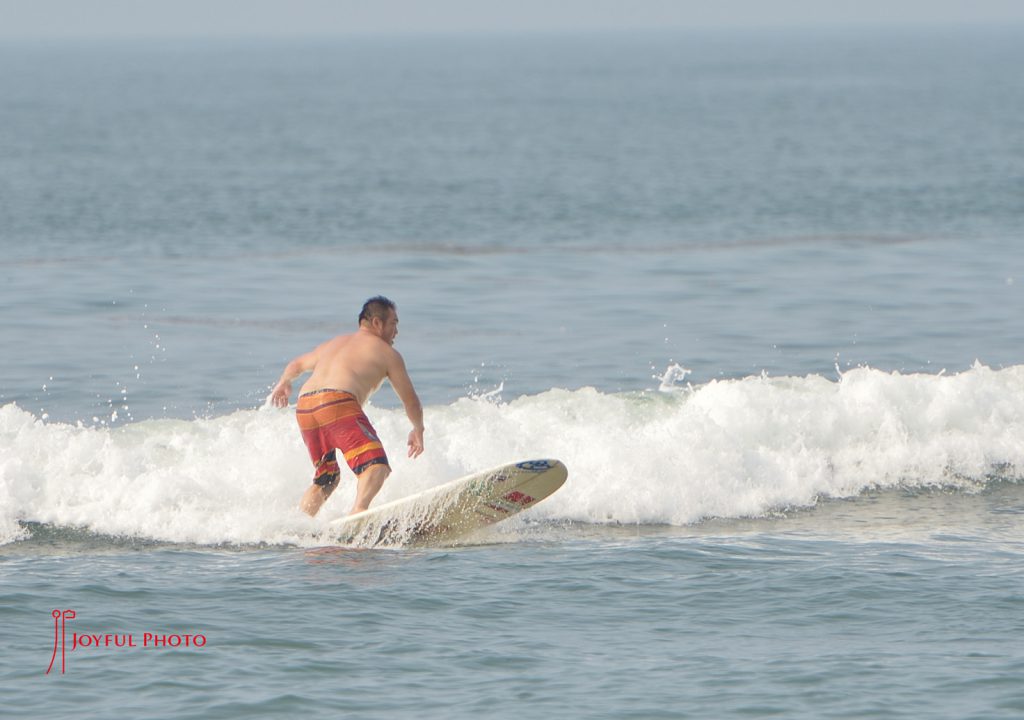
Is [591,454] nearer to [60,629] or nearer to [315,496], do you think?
[315,496]

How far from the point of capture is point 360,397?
36.4 feet

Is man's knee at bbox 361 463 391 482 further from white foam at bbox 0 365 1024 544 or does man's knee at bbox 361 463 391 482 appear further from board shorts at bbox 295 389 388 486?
white foam at bbox 0 365 1024 544

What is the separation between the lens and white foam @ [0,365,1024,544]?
39.4ft

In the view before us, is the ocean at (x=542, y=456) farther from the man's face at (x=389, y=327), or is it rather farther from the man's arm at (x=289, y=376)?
the man's face at (x=389, y=327)

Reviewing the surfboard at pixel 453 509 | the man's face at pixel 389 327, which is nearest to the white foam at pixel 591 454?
the surfboard at pixel 453 509

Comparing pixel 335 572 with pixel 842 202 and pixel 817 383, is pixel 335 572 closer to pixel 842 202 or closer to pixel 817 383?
pixel 817 383

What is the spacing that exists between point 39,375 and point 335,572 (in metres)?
8.40

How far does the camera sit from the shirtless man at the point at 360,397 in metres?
11.0

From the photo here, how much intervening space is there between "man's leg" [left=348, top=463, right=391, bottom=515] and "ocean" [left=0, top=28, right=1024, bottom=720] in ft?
1.29

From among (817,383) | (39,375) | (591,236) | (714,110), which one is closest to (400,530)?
(817,383)

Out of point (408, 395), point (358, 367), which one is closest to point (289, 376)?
point (358, 367)

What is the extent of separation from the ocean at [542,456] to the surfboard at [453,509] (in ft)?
0.58

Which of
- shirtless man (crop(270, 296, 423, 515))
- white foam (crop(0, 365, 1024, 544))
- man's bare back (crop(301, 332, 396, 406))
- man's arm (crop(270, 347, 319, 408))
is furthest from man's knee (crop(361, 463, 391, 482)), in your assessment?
man's arm (crop(270, 347, 319, 408))

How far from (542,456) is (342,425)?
293cm
